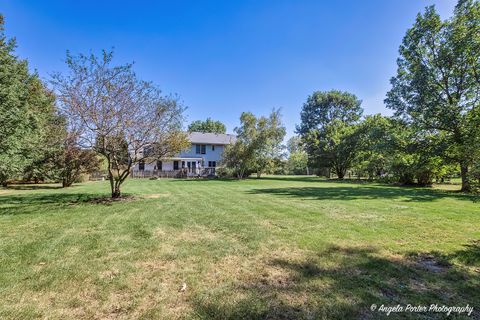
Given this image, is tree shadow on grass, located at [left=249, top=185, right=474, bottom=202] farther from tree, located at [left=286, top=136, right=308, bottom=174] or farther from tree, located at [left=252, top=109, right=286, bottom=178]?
tree, located at [left=286, top=136, right=308, bottom=174]

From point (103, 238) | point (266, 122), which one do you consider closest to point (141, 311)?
point (103, 238)

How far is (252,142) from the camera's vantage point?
29.3 m

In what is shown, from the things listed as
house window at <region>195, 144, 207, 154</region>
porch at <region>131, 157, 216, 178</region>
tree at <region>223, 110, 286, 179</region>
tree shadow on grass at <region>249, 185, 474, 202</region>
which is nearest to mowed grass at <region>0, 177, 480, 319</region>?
tree shadow on grass at <region>249, 185, 474, 202</region>

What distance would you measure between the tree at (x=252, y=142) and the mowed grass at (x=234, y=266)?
2238 centimetres

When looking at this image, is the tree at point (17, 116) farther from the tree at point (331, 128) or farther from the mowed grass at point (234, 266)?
the tree at point (331, 128)

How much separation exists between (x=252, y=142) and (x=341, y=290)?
1043 inches

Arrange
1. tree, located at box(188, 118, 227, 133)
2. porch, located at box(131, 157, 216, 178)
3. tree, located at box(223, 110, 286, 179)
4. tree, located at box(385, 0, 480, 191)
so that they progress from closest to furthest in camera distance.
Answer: tree, located at box(385, 0, 480, 191), tree, located at box(223, 110, 286, 179), porch, located at box(131, 157, 216, 178), tree, located at box(188, 118, 227, 133)

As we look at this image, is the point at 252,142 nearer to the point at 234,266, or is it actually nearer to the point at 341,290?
the point at 234,266

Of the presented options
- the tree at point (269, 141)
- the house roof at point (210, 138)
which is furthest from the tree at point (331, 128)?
the house roof at point (210, 138)

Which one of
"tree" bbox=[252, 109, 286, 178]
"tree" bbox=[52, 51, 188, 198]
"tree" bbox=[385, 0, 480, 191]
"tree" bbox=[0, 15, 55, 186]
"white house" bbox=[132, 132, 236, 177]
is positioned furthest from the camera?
"white house" bbox=[132, 132, 236, 177]

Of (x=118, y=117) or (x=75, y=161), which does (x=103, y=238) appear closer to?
(x=118, y=117)

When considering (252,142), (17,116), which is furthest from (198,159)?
(17,116)

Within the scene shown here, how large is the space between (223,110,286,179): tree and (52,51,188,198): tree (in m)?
17.9

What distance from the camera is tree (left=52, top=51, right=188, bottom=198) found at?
9.76 metres
